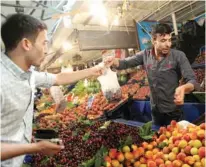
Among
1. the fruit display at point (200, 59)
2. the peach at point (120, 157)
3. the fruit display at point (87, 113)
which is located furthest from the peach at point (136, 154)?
the fruit display at point (200, 59)

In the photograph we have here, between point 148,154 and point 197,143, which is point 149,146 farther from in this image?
point 197,143

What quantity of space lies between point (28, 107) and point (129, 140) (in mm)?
1020

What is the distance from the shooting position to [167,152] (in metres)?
2.04

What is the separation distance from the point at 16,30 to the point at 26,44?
117 millimetres

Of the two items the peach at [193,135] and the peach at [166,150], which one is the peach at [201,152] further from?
the peach at [166,150]

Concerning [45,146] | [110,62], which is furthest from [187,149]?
[110,62]

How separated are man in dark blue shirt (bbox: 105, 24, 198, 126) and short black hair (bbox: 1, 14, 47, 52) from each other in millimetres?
1464

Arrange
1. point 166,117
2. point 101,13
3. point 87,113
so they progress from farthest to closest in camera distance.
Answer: point 87,113
point 101,13
point 166,117

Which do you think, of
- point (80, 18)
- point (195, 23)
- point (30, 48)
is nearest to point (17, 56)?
point (30, 48)

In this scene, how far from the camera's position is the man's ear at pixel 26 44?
1.59m

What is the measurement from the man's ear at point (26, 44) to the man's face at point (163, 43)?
1.61 meters

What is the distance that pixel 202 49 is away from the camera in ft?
18.6

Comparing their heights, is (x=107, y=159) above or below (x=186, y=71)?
below

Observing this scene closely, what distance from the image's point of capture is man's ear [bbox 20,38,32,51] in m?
1.59
